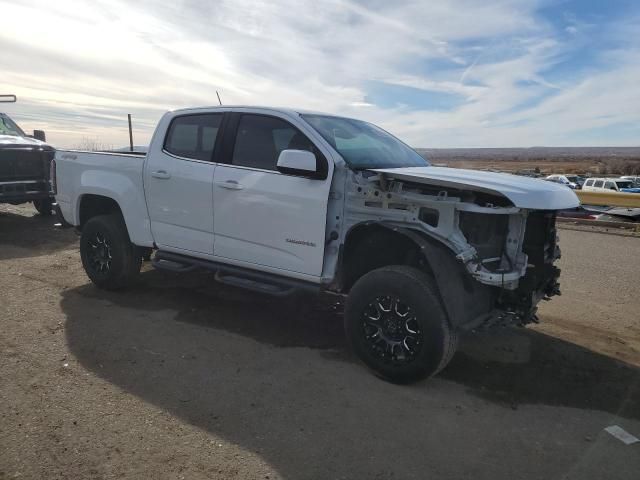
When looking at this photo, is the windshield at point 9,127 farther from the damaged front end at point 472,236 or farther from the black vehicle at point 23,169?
the damaged front end at point 472,236

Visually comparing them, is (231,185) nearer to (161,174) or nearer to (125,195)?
(161,174)

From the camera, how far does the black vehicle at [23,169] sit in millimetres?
9523

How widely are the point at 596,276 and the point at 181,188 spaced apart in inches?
231

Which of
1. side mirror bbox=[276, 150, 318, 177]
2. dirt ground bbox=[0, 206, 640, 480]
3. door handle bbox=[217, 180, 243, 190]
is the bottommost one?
dirt ground bbox=[0, 206, 640, 480]

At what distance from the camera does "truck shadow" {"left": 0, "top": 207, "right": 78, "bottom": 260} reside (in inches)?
315

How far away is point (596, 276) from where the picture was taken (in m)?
7.47

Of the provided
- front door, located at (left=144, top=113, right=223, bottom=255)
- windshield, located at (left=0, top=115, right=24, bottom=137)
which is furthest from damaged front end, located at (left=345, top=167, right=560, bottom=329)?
windshield, located at (left=0, top=115, right=24, bottom=137)

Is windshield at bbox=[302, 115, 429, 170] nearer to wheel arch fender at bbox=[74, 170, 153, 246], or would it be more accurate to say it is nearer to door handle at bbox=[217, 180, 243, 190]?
door handle at bbox=[217, 180, 243, 190]

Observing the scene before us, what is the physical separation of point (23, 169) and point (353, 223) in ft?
26.9

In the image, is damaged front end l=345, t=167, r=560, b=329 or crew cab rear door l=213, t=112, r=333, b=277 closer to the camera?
damaged front end l=345, t=167, r=560, b=329

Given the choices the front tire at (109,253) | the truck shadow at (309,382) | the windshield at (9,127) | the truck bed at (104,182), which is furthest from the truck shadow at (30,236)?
the truck shadow at (309,382)

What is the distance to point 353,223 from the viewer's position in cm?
422

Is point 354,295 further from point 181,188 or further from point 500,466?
point 181,188

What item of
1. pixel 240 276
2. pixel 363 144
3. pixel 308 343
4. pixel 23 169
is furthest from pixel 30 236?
pixel 363 144
